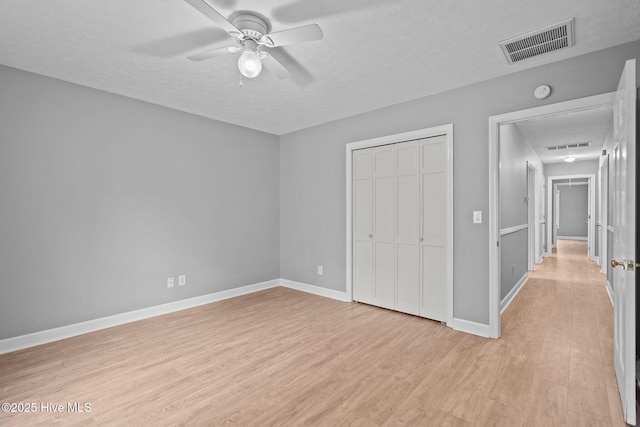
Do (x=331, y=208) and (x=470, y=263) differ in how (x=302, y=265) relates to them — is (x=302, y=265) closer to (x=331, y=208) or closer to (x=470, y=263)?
(x=331, y=208)

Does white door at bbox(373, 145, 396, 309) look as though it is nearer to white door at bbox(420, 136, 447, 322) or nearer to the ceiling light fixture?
white door at bbox(420, 136, 447, 322)

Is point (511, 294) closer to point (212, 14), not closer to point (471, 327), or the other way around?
point (471, 327)

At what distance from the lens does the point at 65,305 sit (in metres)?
3.05

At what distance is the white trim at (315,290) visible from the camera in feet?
14.2

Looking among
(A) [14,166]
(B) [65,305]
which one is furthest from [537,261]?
(A) [14,166]

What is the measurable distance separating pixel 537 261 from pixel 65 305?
867 cm

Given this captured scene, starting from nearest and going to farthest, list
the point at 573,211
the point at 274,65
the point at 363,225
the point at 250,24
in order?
the point at 250,24 < the point at 274,65 < the point at 363,225 < the point at 573,211

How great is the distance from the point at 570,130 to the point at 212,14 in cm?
578

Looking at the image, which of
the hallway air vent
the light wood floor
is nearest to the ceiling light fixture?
the light wood floor

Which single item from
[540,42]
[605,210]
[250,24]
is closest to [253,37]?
[250,24]

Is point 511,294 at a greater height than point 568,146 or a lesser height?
lesser

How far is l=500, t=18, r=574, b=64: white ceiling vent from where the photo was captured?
2193mm

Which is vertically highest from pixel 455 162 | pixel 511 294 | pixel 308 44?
pixel 308 44

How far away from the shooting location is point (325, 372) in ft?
7.81
